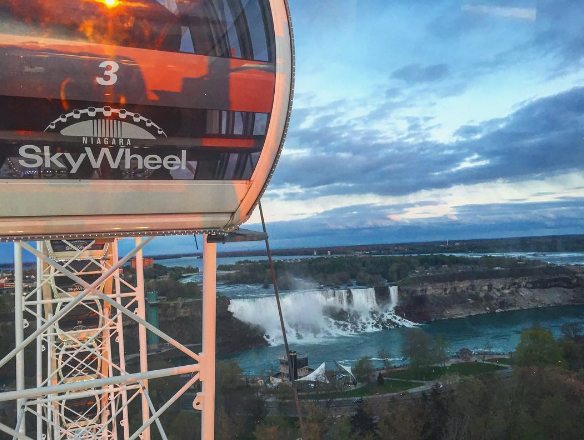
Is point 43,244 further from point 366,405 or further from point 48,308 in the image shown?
point 366,405

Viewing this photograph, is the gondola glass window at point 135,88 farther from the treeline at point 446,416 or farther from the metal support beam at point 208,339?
the treeline at point 446,416

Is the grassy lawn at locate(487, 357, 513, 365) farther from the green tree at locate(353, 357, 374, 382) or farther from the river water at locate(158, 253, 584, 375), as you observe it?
the green tree at locate(353, 357, 374, 382)

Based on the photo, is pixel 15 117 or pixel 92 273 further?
pixel 92 273

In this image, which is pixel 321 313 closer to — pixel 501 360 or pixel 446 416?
pixel 501 360

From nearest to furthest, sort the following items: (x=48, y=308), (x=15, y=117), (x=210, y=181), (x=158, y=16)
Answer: (x=15, y=117)
(x=158, y=16)
(x=210, y=181)
(x=48, y=308)

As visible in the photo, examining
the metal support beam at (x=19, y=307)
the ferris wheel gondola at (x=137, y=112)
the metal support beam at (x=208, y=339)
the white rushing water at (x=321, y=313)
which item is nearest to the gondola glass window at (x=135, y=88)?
the ferris wheel gondola at (x=137, y=112)

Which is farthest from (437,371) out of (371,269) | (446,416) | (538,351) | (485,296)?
(371,269)

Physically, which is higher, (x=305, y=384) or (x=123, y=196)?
(x=123, y=196)

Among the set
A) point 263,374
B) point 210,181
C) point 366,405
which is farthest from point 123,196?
point 263,374
